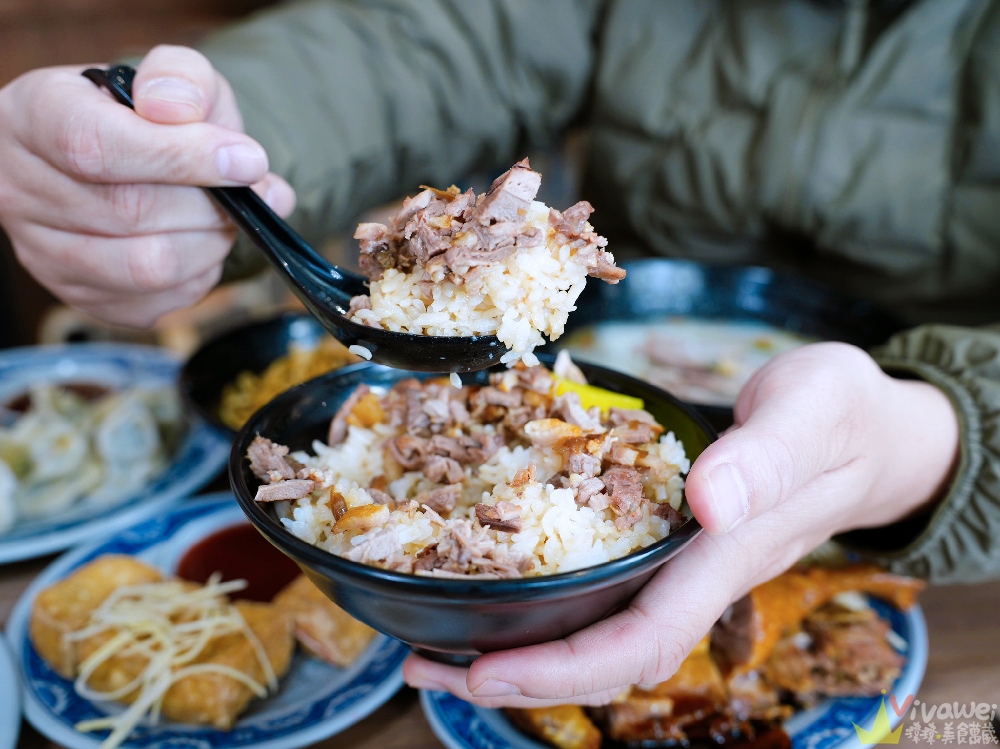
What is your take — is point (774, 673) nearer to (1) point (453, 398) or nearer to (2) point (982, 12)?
(1) point (453, 398)

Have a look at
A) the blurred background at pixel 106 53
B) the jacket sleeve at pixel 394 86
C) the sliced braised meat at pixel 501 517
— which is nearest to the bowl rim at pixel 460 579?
the sliced braised meat at pixel 501 517

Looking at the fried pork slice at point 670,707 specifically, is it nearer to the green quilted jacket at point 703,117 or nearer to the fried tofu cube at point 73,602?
the green quilted jacket at point 703,117

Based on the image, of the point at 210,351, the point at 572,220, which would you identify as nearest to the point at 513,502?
the point at 572,220

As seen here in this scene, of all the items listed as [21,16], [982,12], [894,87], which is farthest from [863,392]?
[21,16]

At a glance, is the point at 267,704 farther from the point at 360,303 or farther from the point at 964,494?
the point at 964,494

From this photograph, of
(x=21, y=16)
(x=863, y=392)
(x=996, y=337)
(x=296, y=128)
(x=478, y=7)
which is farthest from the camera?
(x=21, y=16)

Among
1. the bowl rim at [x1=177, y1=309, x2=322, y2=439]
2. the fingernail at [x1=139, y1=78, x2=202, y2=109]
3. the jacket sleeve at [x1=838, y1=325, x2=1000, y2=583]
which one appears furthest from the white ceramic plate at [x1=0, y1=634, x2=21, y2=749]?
the jacket sleeve at [x1=838, y1=325, x2=1000, y2=583]

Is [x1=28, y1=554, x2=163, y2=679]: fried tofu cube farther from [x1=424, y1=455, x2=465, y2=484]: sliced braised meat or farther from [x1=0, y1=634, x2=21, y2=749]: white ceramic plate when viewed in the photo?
[x1=424, y1=455, x2=465, y2=484]: sliced braised meat
